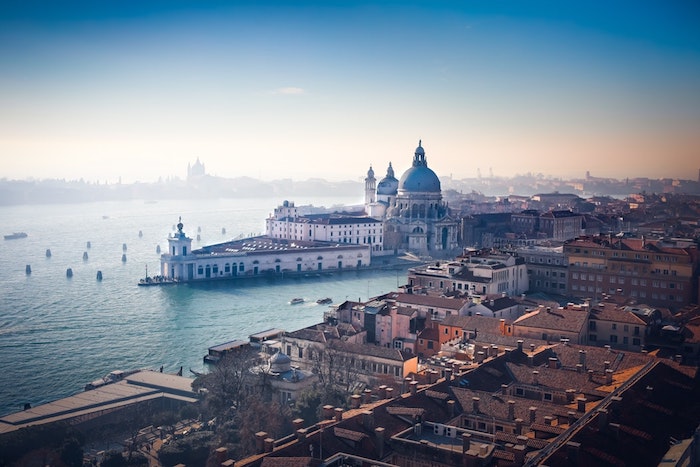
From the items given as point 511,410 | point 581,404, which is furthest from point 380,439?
point 581,404

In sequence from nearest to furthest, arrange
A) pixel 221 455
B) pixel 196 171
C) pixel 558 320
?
pixel 221 455 → pixel 558 320 → pixel 196 171

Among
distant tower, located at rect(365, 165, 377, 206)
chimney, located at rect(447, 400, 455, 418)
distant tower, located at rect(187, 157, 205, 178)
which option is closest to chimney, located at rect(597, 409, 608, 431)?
chimney, located at rect(447, 400, 455, 418)

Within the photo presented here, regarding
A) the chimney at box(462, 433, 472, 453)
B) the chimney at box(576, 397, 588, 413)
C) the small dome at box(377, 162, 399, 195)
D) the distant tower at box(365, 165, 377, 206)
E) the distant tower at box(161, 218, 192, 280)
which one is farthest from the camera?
the distant tower at box(365, 165, 377, 206)

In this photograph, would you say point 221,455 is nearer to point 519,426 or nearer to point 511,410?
point 519,426

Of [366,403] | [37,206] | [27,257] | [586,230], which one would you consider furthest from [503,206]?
[366,403]

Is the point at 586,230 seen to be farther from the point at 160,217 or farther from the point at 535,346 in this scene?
the point at 160,217

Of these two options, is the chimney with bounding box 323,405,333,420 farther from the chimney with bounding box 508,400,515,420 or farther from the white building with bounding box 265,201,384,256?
the white building with bounding box 265,201,384,256
